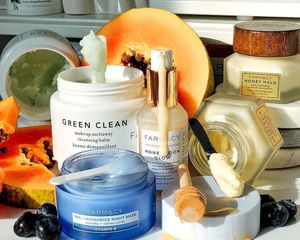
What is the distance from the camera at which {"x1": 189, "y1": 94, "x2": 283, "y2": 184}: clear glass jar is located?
0.65 m

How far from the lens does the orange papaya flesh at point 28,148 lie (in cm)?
67

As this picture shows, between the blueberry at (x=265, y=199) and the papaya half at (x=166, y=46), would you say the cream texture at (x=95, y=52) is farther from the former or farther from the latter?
the blueberry at (x=265, y=199)

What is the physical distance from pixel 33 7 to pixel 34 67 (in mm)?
105

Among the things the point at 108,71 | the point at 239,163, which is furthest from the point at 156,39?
the point at 239,163

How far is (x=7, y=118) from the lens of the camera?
675 millimetres

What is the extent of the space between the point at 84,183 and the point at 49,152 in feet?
0.56

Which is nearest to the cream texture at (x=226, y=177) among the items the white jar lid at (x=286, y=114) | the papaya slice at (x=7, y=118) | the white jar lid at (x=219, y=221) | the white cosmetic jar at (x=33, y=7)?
the white jar lid at (x=219, y=221)

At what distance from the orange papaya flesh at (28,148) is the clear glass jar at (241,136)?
0.16 metres

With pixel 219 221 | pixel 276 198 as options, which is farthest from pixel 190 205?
pixel 276 198

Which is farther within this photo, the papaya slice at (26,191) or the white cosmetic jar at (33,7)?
the white cosmetic jar at (33,7)

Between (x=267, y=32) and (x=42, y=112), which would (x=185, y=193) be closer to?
(x=267, y=32)

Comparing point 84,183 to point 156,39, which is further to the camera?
point 156,39

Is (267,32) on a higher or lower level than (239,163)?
higher

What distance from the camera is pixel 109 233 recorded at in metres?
0.55
